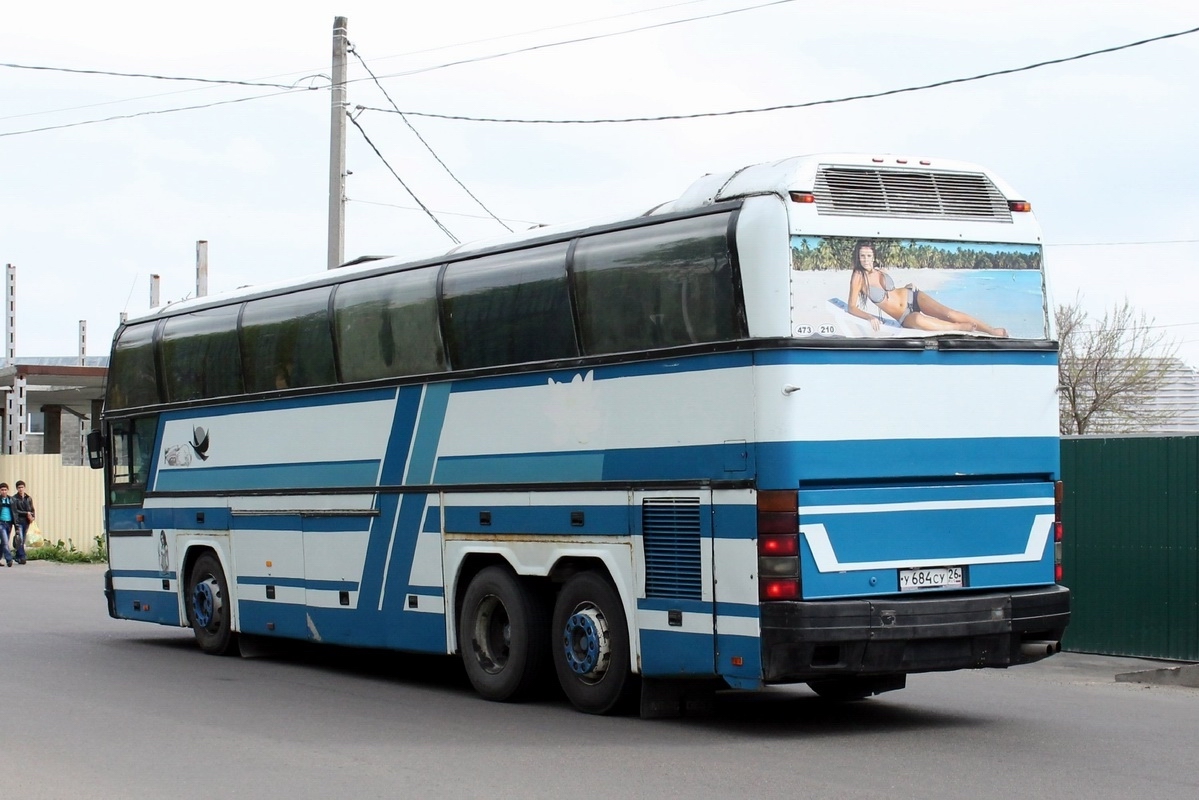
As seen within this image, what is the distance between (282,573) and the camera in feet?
50.3

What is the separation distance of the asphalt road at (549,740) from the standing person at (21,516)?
20.3m

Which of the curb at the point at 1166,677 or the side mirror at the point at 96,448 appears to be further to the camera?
the side mirror at the point at 96,448

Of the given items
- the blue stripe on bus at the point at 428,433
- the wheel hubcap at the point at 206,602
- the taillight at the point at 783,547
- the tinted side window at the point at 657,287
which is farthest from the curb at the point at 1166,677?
the wheel hubcap at the point at 206,602

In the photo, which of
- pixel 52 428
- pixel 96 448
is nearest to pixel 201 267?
pixel 52 428

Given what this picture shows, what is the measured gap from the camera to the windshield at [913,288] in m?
10.1

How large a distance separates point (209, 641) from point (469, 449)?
5393mm

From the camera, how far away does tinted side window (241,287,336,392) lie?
47.8 ft

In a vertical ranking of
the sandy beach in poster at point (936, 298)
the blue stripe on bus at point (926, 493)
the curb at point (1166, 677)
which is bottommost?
the curb at point (1166, 677)

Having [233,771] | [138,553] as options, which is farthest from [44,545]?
[233,771]

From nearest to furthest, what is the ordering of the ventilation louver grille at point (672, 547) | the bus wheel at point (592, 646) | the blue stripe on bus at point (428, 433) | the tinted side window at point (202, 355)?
the ventilation louver grille at point (672, 547) < the bus wheel at point (592, 646) < the blue stripe on bus at point (428, 433) < the tinted side window at point (202, 355)

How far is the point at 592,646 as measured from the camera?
11438 mm

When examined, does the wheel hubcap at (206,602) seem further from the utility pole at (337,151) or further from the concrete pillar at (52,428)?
the concrete pillar at (52,428)

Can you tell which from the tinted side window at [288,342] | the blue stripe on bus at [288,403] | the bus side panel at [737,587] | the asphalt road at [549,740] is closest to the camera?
the asphalt road at [549,740]

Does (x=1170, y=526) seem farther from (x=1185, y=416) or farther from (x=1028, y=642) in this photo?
(x=1185, y=416)
